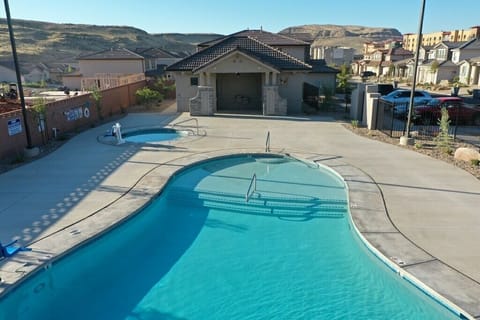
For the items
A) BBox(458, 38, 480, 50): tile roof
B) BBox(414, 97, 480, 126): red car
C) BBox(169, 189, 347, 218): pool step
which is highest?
BBox(458, 38, 480, 50): tile roof

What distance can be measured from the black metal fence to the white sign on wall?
17.6m

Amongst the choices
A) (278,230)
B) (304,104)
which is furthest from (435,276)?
(304,104)

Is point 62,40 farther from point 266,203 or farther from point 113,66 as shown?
point 266,203

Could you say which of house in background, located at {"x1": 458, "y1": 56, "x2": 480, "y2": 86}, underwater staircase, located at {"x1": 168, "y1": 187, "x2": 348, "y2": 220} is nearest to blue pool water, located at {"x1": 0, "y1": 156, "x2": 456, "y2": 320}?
underwater staircase, located at {"x1": 168, "y1": 187, "x2": 348, "y2": 220}

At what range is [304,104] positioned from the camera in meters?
29.9

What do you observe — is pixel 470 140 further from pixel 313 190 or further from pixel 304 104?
pixel 304 104

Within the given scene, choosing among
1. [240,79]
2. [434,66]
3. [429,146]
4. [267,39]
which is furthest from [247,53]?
[434,66]

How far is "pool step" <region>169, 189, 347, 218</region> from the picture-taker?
35.2ft

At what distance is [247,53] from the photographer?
80.1 feet

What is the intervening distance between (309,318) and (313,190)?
19.7ft

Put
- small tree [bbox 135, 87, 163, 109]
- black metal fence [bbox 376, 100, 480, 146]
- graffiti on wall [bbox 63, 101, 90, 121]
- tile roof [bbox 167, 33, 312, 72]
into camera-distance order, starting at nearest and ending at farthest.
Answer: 1. black metal fence [bbox 376, 100, 480, 146]
2. graffiti on wall [bbox 63, 101, 90, 121]
3. tile roof [bbox 167, 33, 312, 72]
4. small tree [bbox 135, 87, 163, 109]

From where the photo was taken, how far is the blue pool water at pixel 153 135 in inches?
765

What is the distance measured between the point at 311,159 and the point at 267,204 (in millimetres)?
4531

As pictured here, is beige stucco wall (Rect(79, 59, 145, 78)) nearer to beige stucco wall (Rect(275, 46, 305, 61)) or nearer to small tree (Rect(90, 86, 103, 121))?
beige stucco wall (Rect(275, 46, 305, 61))
